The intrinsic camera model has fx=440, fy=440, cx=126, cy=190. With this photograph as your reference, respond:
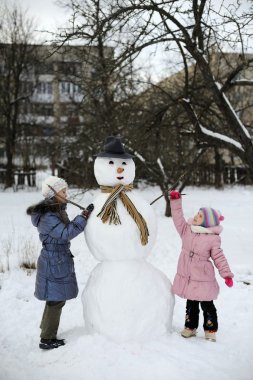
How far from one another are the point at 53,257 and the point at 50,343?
2.53ft

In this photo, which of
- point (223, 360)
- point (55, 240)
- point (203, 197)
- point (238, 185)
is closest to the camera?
point (223, 360)

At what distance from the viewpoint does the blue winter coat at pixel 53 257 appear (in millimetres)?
3881

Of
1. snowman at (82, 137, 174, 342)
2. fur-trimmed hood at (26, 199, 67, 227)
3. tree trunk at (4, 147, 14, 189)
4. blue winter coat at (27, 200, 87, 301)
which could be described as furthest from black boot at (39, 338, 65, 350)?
tree trunk at (4, 147, 14, 189)

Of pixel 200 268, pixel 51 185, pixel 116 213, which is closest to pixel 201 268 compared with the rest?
pixel 200 268

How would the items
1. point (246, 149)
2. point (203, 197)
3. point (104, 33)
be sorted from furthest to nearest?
point (203, 197), point (246, 149), point (104, 33)

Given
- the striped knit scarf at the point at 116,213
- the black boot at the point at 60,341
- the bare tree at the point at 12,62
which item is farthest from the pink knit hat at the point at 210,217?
the bare tree at the point at 12,62

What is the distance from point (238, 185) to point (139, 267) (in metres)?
18.0

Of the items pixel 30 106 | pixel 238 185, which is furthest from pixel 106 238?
pixel 30 106

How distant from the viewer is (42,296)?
3.92 meters

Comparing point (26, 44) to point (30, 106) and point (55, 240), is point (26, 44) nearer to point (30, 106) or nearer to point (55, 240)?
point (30, 106)

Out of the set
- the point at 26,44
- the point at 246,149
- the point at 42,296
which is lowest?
the point at 42,296

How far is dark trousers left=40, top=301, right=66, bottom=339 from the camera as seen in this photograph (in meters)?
3.97

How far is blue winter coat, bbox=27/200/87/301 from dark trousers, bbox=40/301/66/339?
113mm

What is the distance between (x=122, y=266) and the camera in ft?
12.8
